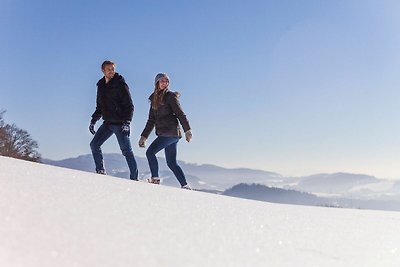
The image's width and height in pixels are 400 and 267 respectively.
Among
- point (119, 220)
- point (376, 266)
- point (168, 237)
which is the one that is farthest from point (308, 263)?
point (119, 220)

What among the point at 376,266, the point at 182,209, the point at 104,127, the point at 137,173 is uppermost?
the point at 104,127

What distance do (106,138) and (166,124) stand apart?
0.98m

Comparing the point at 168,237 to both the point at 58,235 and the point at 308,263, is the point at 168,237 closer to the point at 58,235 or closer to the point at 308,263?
the point at 58,235

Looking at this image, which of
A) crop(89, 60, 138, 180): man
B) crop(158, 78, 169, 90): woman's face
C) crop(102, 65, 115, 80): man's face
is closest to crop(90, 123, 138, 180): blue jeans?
crop(89, 60, 138, 180): man

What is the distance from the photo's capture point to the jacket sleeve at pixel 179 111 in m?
6.05

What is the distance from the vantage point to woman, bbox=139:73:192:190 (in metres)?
6.07

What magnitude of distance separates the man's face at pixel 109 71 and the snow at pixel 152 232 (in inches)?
140

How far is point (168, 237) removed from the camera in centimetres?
167

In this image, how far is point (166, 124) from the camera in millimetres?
6145

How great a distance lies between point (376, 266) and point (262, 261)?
54 centimetres

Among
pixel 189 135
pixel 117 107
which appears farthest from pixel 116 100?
pixel 189 135

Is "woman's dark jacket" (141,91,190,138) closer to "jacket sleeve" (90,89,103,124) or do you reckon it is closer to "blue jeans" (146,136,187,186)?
"blue jeans" (146,136,187,186)

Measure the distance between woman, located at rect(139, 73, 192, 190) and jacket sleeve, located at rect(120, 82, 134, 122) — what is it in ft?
0.91

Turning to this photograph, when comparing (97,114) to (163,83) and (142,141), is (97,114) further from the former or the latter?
(163,83)
